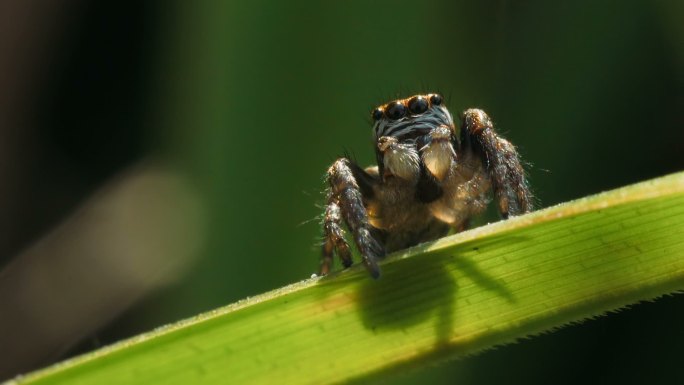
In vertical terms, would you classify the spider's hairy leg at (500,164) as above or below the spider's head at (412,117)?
below

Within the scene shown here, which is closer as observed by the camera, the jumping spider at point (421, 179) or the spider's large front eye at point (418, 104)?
the jumping spider at point (421, 179)

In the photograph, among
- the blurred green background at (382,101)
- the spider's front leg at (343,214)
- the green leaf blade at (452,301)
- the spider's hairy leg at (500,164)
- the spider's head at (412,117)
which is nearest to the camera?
the green leaf blade at (452,301)

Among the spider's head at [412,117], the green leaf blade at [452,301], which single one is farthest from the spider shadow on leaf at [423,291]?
the spider's head at [412,117]

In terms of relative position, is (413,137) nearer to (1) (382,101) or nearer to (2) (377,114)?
(2) (377,114)

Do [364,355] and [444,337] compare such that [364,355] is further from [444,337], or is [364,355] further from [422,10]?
[422,10]

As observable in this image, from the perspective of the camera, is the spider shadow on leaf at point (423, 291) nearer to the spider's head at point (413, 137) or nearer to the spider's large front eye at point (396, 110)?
the spider's head at point (413, 137)

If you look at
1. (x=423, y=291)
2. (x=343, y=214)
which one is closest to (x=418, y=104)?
(x=343, y=214)

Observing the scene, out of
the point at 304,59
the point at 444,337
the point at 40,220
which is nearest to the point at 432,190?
the point at 304,59

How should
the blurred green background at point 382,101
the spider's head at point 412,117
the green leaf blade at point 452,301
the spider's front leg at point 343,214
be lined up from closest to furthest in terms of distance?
the green leaf blade at point 452,301
the spider's front leg at point 343,214
the spider's head at point 412,117
the blurred green background at point 382,101
